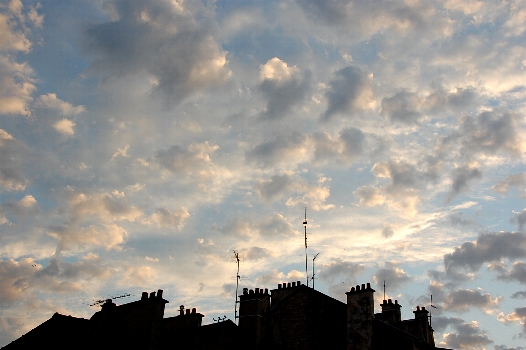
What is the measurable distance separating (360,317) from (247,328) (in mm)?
6393

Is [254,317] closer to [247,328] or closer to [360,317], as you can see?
[247,328]

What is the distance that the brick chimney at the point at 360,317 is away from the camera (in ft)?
96.9

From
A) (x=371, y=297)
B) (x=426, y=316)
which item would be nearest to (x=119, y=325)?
(x=371, y=297)

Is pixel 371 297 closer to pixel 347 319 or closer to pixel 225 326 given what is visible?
pixel 347 319

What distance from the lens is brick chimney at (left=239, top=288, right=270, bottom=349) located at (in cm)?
2906

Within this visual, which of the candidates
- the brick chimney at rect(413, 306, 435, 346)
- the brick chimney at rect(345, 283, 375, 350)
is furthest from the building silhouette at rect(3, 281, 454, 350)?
the brick chimney at rect(413, 306, 435, 346)

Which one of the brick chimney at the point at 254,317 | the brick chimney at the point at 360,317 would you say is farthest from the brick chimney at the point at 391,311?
the brick chimney at the point at 254,317

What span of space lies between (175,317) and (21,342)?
9.09 metres

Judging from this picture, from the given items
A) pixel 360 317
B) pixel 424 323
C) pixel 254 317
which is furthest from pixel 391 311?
pixel 254 317

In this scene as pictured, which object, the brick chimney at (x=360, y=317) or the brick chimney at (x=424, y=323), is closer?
the brick chimney at (x=360, y=317)

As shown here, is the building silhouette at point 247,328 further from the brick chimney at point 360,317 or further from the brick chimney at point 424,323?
the brick chimney at point 424,323

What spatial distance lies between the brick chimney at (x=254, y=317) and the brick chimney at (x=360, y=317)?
4.76 m

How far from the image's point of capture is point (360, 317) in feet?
98.6

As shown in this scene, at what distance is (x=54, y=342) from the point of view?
1225 inches
